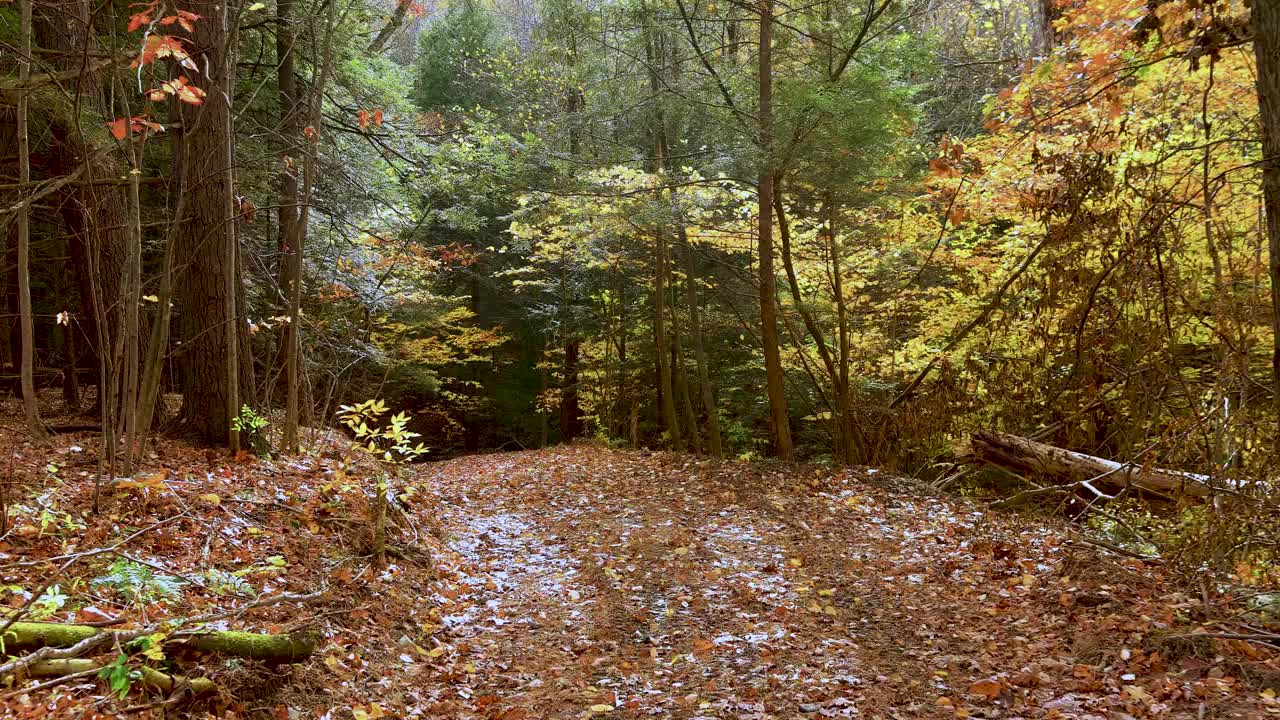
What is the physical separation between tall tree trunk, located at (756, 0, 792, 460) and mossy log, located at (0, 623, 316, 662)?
8.29 meters

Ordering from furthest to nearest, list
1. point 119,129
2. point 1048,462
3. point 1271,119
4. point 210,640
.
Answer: point 1048,462 → point 119,129 → point 1271,119 → point 210,640

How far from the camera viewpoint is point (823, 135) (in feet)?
32.5

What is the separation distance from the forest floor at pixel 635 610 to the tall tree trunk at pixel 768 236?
329 cm

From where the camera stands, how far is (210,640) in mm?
3402

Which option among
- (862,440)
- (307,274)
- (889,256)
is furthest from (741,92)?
(307,274)

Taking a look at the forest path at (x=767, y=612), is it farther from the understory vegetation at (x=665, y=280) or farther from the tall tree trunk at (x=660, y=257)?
the tall tree trunk at (x=660, y=257)

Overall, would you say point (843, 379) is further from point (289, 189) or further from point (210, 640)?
point (210, 640)

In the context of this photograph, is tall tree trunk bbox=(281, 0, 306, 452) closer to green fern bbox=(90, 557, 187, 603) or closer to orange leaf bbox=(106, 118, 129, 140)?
orange leaf bbox=(106, 118, 129, 140)

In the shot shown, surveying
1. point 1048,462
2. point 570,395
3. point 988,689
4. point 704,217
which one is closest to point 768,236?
point 704,217

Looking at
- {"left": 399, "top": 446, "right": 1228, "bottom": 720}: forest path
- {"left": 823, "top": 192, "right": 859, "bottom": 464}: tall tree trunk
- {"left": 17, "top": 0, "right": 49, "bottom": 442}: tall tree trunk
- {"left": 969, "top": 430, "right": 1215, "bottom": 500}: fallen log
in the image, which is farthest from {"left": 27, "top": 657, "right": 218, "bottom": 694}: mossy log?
{"left": 823, "top": 192, "right": 859, "bottom": 464}: tall tree trunk

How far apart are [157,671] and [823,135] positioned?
30.3 ft

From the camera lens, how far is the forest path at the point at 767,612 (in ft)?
13.9

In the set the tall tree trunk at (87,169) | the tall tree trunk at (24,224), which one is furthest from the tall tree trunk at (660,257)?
the tall tree trunk at (24,224)

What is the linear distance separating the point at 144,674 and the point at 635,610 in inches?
136
